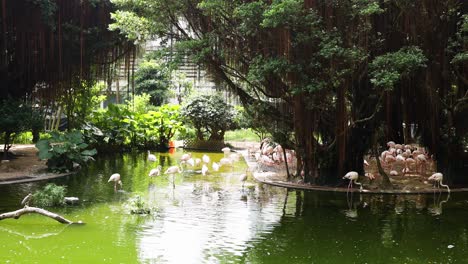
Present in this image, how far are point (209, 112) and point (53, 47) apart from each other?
6.43 metres

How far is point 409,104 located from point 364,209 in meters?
3.50

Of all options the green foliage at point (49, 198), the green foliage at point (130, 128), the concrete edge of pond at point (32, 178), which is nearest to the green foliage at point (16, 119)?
the concrete edge of pond at point (32, 178)

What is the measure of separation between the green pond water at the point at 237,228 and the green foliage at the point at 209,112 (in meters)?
7.59

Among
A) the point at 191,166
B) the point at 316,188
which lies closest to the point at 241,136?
the point at 191,166

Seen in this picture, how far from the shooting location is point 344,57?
930cm

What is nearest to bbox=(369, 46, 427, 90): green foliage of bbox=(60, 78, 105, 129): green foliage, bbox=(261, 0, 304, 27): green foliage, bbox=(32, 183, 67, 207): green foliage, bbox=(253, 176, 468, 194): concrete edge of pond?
bbox=(261, 0, 304, 27): green foliage

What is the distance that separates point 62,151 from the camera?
12688 mm

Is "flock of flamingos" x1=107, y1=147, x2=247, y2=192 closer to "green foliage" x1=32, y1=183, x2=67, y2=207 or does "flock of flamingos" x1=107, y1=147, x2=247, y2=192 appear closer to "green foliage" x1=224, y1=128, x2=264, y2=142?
"green foliage" x1=32, y1=183, x2=67, y2=207

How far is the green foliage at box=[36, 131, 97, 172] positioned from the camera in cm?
1262

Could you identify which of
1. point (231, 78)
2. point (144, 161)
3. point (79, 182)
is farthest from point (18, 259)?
point (144, 161)

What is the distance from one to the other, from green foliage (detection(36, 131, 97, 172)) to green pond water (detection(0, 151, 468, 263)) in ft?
4.71

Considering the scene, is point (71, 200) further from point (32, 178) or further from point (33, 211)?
point (32, 178)

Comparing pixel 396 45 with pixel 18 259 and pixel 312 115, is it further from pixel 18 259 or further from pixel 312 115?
pixel 18 259

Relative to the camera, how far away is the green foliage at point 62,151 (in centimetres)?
1262
